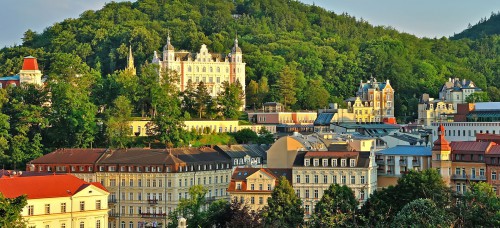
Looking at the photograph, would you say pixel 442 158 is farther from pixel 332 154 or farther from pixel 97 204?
pixel 97 204

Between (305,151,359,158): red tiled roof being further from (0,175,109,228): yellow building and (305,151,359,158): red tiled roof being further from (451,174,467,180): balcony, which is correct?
(0,175,109,228): yellow building

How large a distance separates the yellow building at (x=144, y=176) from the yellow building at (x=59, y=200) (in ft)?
22.7

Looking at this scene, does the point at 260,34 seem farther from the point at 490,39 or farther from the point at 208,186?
the point at 208,186

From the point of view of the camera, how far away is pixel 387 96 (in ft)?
421

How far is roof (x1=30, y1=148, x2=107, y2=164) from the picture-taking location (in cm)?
7962

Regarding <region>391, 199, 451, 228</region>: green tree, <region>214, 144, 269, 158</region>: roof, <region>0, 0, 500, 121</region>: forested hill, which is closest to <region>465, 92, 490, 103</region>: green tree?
<region>0, 0, 500, 121</region>: forested hill

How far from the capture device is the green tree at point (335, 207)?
163 feet

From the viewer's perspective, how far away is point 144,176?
77312 mm

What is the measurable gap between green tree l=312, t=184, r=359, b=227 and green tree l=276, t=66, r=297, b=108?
56013 millimetres

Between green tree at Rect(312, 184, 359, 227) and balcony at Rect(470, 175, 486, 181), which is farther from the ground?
balcony at Rect(470, 175, 486, 181)

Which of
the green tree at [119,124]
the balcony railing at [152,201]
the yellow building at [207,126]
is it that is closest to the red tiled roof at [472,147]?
the balcony railing at [152,201]

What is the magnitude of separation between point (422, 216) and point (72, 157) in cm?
4104

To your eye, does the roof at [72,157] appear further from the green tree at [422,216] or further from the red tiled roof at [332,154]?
the green tree at [422,216]

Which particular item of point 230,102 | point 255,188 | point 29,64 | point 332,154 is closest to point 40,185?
point 255,188
